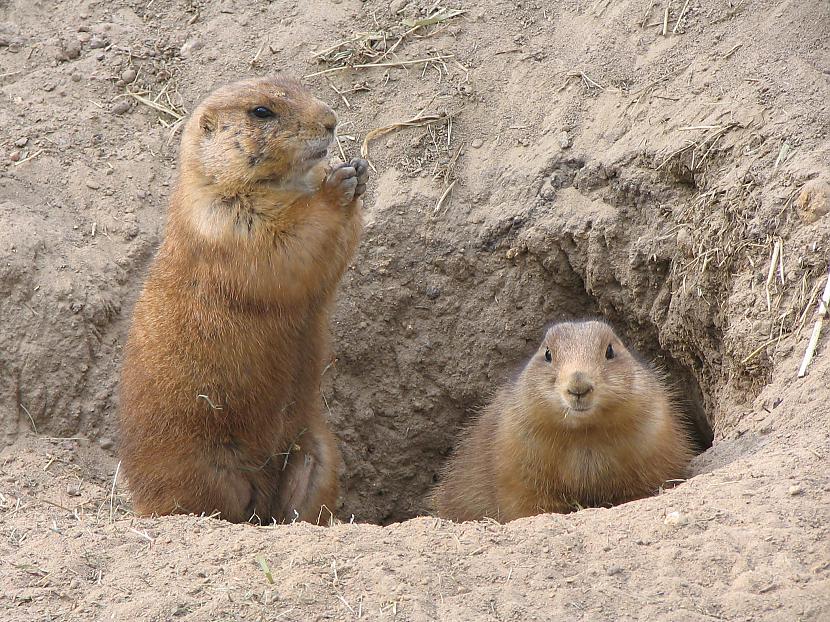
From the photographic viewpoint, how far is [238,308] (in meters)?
6.18

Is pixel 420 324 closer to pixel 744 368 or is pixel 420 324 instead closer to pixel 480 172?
pixel 480 172

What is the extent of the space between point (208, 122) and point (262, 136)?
417 mm

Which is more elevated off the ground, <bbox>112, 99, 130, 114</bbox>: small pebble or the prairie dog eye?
the prairie dog eye

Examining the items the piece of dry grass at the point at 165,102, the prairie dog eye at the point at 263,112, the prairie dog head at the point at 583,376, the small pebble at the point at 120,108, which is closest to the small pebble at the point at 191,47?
the piece of dry grass at the point at 165,102

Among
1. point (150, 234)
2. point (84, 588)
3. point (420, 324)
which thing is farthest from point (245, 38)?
point (84, 588)

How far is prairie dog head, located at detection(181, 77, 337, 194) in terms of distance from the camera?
233 inches

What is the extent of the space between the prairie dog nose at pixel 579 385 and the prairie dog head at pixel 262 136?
6.38 ft

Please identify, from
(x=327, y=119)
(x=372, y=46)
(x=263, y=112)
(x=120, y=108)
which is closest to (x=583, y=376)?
(x=327, y=119)

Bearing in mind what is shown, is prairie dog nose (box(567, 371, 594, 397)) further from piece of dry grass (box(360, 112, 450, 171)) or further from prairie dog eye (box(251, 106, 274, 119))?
piece of dry grass (box(360, 112, 450, 171))

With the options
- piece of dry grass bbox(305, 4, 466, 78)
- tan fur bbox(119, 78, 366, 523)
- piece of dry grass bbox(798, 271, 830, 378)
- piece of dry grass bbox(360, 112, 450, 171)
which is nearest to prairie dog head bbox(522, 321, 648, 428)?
piece of dry grass bbox(798, 271, 830, 378)

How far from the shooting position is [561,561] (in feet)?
13.6

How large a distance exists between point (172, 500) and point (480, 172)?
3240 millimetres

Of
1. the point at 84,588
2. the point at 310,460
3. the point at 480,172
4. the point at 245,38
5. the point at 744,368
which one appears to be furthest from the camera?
the point at 245,38

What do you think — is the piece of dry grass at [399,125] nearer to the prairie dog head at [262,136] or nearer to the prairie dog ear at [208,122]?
the prairie dog head at [262,136]
